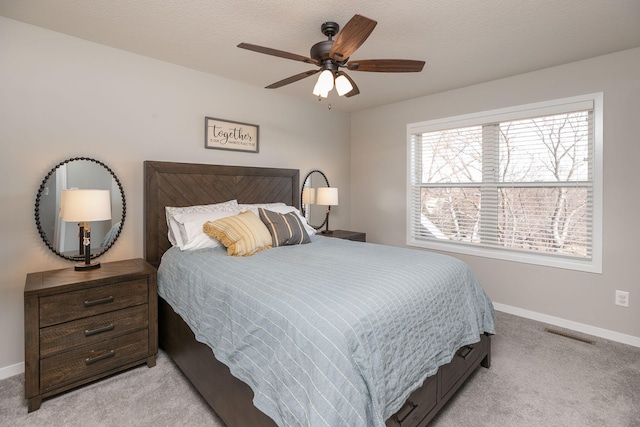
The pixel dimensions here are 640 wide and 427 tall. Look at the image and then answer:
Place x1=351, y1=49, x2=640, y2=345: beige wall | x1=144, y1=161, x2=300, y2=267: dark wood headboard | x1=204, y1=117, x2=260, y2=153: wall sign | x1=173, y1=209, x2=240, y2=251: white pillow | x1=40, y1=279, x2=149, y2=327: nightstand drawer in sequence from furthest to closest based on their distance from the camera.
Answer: x1=204, y1=117, x2=260, y2=153: wall sign < x1=144, y1=161, x2=300, y2=267: dark wood headboard < x1=351, y1=49, x2=640, y2=345: beige wall < x1=173, y1=209, x2=240, y2=251: white pillow < x1=40, y1=279, x2=149, y2=327: nightstand drawer

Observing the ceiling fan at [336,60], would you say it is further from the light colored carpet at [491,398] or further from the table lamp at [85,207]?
the light colored carpet at [491,398]

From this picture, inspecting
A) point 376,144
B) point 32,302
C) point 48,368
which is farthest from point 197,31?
point 376,144

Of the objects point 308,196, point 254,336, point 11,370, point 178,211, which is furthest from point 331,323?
point 308,196

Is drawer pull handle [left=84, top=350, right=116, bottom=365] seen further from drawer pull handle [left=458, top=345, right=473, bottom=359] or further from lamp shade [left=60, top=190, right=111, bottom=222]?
drawer pull handle [left=458, top=345, right=473, bottom=359]

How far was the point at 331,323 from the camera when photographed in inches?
50.3

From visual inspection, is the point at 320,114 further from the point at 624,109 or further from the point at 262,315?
the point at 262,315

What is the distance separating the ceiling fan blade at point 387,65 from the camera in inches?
82.0

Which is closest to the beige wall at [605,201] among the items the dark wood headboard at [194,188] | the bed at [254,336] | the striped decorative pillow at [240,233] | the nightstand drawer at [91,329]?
the bed at [254,336]

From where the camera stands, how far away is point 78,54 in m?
2.51

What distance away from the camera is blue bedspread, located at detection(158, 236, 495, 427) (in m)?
1.21

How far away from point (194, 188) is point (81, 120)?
3.31ft

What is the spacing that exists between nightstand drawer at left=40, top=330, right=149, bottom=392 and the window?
3.19 meters

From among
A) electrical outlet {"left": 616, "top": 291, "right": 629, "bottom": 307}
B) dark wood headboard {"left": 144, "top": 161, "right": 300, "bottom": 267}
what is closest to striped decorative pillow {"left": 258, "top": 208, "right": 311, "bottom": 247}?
dark wood headboard {"left": 144, "top": 161, "right": 300, "bottom": 267}

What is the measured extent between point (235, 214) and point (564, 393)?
277 cm
